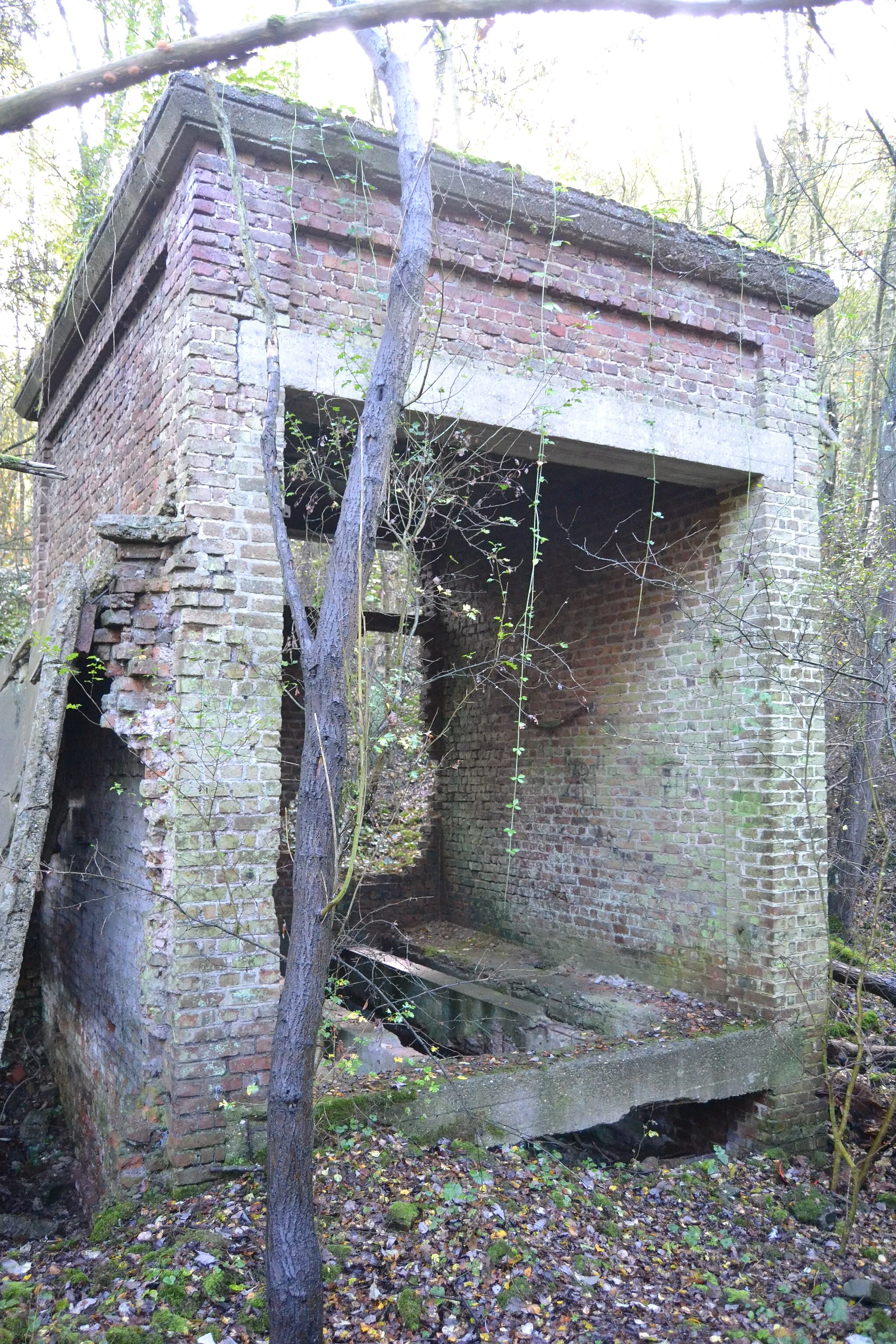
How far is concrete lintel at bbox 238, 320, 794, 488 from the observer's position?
4.30 meters

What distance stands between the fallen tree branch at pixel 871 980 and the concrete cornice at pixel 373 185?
4709mm

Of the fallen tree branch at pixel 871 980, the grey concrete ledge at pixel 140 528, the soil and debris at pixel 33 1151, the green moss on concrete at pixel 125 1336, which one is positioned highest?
the grey concrete ledge at pixel 140 528

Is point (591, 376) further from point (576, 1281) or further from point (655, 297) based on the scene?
point (576, 1281)

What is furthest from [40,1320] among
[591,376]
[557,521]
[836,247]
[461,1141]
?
[836,247]

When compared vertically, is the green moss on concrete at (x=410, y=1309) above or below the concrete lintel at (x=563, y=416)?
below

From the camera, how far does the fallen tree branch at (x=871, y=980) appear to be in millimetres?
6348

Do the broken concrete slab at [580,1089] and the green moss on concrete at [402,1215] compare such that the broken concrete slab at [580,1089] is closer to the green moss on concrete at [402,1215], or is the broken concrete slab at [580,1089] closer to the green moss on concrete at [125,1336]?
the green moss on concrete at [402,1215]

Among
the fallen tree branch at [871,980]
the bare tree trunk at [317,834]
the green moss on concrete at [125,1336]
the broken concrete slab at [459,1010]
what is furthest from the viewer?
the fallen tree branch at [871,980]

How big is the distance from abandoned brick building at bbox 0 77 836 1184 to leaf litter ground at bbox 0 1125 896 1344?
1.34ft

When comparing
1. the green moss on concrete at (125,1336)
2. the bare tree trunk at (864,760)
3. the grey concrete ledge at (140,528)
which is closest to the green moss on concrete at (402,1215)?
the green moss on concrete at (125,1336)

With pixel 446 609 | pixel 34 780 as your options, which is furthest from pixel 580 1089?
pixel 34 780

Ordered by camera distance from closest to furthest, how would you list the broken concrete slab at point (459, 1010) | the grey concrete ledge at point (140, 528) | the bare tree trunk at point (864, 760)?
the grey concrete ledge at point (140, 528) → the broken concrete slab at point (459, 1010) → the bare tree trunk at point (864, 760)

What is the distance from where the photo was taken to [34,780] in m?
3.92

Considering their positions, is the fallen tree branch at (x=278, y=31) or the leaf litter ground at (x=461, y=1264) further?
the leaf litter ground at (x=461, y=1264)
